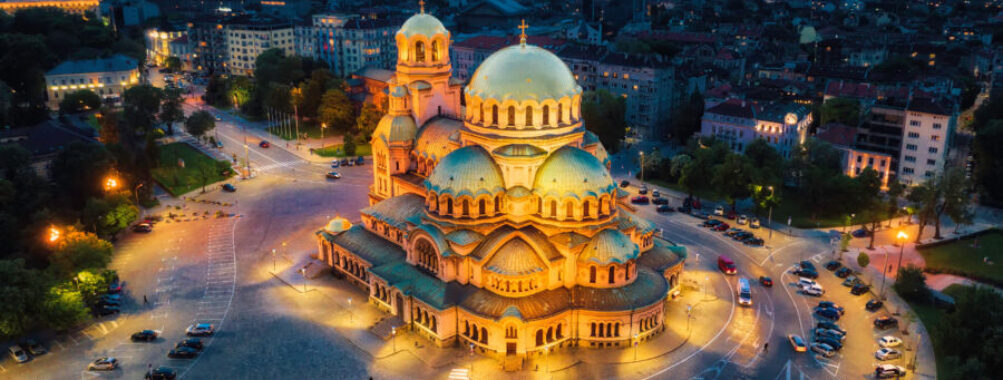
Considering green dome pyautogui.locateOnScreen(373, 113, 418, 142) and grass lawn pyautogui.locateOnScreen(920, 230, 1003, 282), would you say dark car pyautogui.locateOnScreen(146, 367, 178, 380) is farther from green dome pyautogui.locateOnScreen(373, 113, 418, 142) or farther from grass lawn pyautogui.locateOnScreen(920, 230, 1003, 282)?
grass lawn pyautogui.locateOnScreen(920, 230, 1003, 282)

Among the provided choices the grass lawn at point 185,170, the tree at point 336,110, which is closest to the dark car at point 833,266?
the grass lawn at point 185,170

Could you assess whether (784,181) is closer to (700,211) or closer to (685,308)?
(700,211)

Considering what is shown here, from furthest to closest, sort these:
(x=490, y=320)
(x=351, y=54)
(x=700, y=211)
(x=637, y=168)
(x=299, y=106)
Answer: (x=351, y=54) → (x=299, y=106) → (x=637, y=168) → (x=700, y=211) → (x=490, y=320)

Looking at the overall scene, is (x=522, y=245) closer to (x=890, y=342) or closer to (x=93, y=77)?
(x=890, y=342)

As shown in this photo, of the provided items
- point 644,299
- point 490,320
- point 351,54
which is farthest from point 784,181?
point 351,54

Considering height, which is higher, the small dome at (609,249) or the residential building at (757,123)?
the residential building at (757,123)

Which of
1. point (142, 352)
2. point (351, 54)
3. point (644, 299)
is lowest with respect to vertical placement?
point (142, 352)

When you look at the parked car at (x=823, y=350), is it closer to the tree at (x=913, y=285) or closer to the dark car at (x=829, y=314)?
the dark car at (x=829, y=314)
